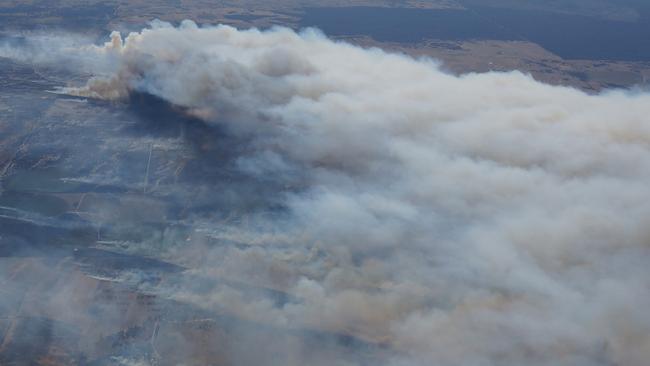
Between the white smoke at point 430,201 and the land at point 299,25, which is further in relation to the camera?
the land at point 299,25

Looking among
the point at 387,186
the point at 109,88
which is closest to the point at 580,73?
the point at 387,186

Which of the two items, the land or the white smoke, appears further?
the land

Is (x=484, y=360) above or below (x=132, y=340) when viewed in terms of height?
above

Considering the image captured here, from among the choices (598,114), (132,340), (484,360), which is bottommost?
(132,340)

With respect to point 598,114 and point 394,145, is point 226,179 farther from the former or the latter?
point 598,114

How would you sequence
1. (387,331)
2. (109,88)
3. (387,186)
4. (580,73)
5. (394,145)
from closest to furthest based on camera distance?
1. (387,331)
2. (387,186)
3. (394,145)
4. (109,88)
5. (580,73)

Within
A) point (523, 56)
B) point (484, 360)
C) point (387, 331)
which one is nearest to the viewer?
point (484, 360)

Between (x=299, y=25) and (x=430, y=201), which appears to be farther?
(x=299, y=25)

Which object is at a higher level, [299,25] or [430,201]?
[299,25]
